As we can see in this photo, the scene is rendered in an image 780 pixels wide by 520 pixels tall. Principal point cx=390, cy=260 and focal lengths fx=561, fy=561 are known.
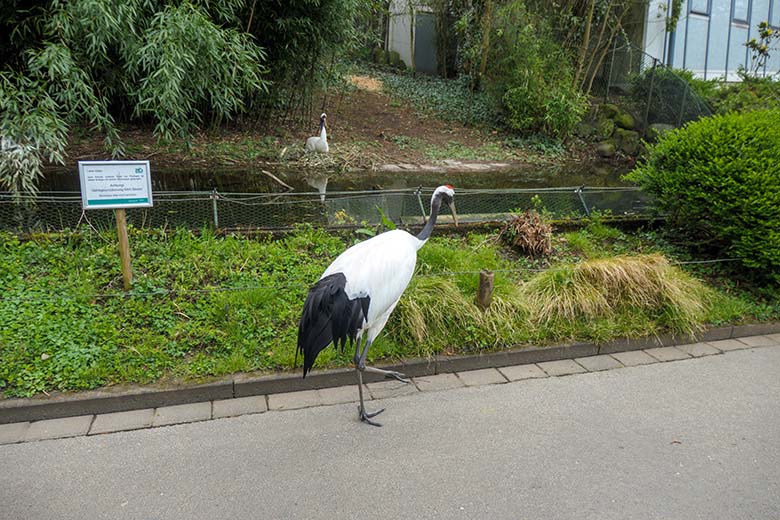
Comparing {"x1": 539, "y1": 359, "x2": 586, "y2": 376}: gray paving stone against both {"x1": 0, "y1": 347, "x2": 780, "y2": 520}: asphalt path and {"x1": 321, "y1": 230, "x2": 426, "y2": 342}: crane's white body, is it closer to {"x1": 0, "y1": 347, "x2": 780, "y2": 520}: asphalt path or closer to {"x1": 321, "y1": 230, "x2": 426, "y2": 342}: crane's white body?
{"x1": 0, "y1": 347, "x2": 780, "y2": 520}: asphalt path

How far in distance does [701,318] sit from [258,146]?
841 centimetres

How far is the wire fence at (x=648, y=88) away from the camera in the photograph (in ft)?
42.4

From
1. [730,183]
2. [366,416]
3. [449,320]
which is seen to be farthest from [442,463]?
[730,183]

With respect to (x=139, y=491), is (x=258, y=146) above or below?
above

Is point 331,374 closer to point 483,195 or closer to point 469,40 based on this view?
Answer: point 483,195

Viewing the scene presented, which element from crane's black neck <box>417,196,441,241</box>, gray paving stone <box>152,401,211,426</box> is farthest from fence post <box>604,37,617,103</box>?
gray paving stone <box>152,401,211,426</box>

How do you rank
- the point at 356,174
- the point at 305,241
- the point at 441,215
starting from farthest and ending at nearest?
1. the point at 356,174
2. the point at 441,215
3. the point at 305,241

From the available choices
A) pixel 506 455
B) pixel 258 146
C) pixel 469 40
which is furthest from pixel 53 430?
pixel 469 40

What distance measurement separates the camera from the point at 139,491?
9.52 feet

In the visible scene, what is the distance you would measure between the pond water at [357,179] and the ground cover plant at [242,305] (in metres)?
2.94

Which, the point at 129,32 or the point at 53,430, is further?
the point at 129,32

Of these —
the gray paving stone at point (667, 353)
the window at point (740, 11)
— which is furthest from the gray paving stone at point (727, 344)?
the window at point (740, 11)

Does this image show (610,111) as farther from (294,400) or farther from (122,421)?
(122,421)

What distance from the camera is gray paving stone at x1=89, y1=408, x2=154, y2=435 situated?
3.43 meters
